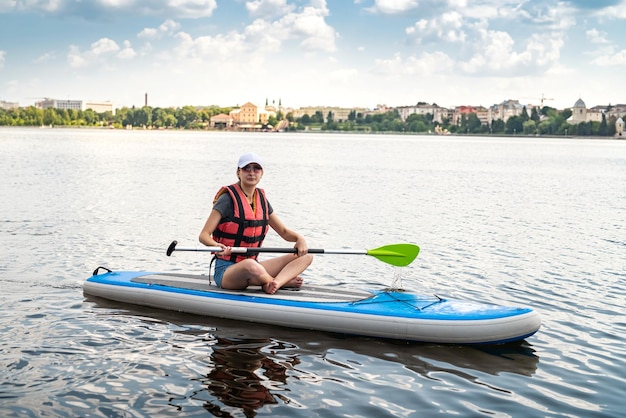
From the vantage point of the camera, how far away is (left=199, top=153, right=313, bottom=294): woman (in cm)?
717

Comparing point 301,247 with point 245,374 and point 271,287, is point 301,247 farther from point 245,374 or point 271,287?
point 245,374

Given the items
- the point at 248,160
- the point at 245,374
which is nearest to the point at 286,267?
the point at 248,160

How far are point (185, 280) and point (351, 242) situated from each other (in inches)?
248

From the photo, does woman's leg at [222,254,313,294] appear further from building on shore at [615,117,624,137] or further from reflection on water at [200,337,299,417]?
building on shore at [615,117,624,137]

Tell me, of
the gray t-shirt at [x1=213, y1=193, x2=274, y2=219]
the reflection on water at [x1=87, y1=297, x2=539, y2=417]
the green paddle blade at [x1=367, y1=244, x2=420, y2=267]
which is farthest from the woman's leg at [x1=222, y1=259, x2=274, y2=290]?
the green paddle blade at [x1=367, y1=244, x2=420, y2=267]

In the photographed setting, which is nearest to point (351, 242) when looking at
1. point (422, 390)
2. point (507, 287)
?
point (507, 287)

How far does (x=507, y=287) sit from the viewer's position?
995 centimetres

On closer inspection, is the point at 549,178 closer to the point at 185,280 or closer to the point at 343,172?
the point at 343,172

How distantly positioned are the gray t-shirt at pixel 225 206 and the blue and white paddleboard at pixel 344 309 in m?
0.89

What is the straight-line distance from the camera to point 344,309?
7.04 metres

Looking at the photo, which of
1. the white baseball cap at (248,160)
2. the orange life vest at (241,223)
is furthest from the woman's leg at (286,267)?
the white baseball cap at (248,160)

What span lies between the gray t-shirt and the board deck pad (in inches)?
35.0

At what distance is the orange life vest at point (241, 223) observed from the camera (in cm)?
723

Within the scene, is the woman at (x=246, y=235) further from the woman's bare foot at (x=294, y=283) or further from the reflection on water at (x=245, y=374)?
the reflection on water at (x=245, y=374)
